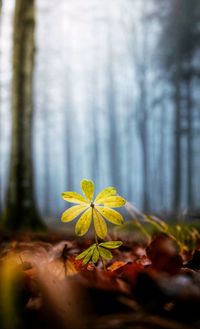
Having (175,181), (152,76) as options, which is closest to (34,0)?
(175,181)

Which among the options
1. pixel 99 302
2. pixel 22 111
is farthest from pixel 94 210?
pixel 22 111

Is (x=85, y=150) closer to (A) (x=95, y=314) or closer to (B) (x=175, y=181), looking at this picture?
(B) (x=175, y=181)

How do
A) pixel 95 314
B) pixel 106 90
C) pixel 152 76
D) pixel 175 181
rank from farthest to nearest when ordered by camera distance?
pixel 106 90 → pixel 152 76 → pixel 175 181 → pixel 95 314

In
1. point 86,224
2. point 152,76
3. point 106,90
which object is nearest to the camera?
point 86,224

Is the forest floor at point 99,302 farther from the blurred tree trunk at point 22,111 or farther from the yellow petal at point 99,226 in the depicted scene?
the blurred tree trunk at point 22,111

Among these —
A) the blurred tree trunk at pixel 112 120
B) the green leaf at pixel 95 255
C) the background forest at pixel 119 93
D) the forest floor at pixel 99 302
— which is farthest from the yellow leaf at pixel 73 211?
the blurred tree trunk at pixel 112 120

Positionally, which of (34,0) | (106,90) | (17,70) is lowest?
(17,70)
